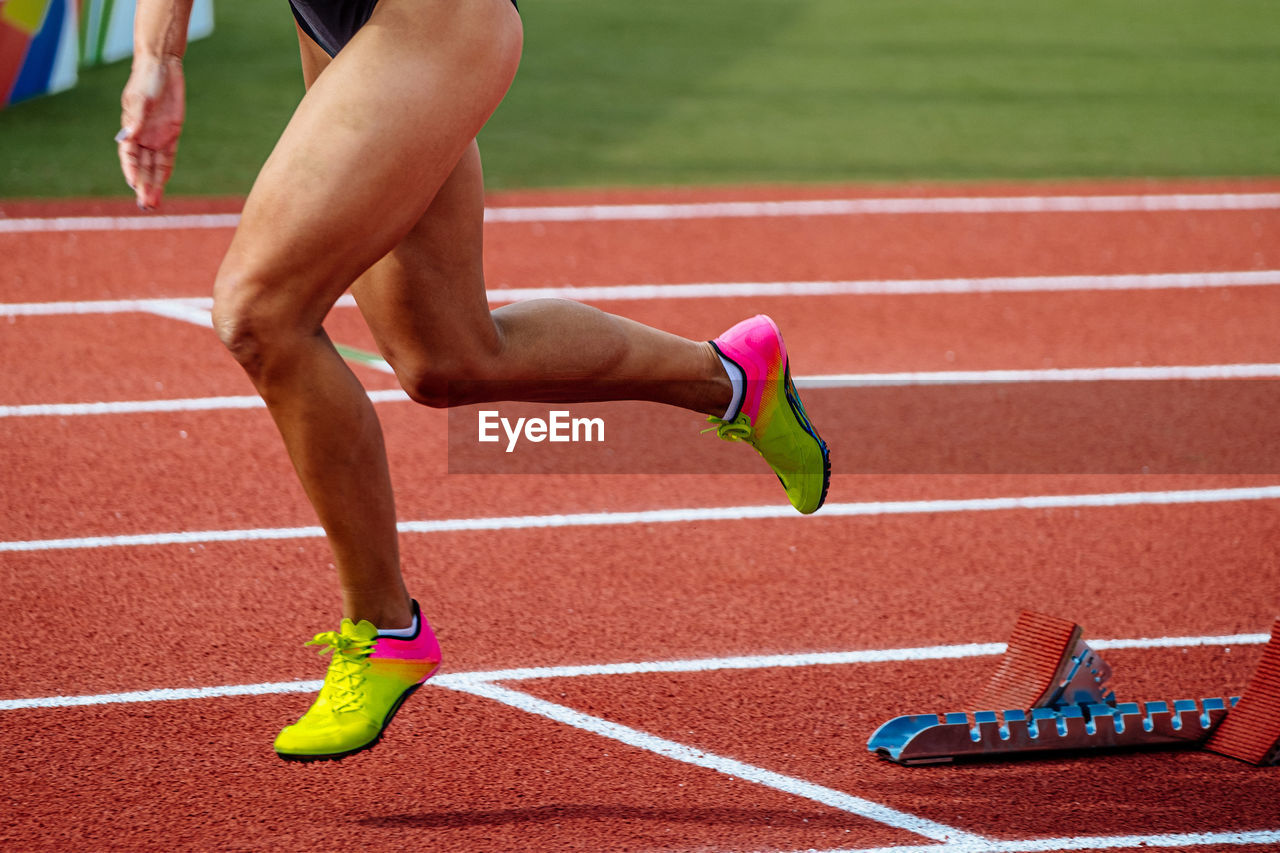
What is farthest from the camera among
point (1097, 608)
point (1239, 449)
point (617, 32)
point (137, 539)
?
point (617, 32)

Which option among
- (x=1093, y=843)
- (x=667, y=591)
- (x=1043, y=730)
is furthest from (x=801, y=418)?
(x=1093, y=843)

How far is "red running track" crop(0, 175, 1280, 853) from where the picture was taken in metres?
2.84

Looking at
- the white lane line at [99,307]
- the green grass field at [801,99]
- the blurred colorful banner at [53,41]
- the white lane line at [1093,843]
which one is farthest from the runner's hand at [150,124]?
the blurred colorful banner at [53,41]

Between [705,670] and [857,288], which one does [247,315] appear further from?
[857,288]

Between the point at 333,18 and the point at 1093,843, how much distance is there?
1.93 metres

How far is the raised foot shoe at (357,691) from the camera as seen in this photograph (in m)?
2.65

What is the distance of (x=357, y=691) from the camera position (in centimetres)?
270

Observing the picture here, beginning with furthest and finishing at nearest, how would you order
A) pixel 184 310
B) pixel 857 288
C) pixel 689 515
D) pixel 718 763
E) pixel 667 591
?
pixel 857 288, pixel 184 310, pixel 689 515, pixel 667 591, pixel 718 763

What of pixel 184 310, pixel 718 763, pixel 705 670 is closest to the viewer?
pixel 718 763

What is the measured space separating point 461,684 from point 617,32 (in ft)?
35.7

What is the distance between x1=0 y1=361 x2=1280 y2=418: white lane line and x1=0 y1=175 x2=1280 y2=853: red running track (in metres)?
0.07

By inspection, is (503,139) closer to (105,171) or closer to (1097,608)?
(105,171)

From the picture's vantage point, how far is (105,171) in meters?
8.74

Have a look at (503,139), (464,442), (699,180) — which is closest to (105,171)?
(503,139)
